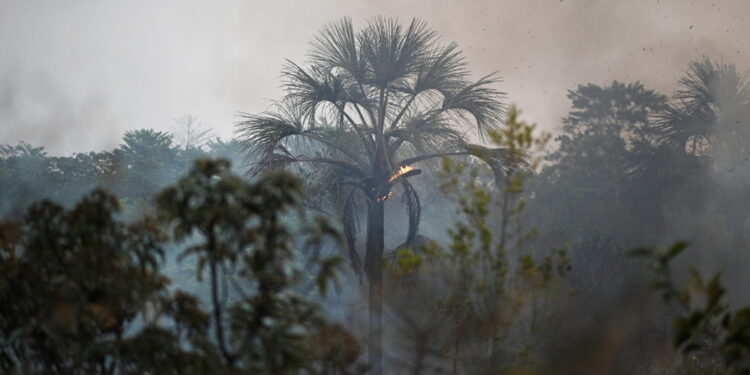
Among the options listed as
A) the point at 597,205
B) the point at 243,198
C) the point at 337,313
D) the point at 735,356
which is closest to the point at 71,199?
the point at 337,313

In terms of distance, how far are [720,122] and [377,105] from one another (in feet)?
25.3

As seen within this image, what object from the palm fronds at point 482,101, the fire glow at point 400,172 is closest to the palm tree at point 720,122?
the palm fronds at point 482,101

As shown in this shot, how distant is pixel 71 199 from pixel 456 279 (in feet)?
40.3

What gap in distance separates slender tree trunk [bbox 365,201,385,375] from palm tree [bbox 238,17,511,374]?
0.03 feet

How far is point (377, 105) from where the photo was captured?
Answer: 20.5 ft

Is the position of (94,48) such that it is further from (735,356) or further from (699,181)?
(735,356)

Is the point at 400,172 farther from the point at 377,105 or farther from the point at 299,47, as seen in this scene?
the point at 299,47

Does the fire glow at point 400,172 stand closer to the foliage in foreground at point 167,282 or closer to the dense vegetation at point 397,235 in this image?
the dense vegetation at point 397,235

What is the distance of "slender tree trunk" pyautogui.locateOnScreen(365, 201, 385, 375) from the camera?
5389 mm

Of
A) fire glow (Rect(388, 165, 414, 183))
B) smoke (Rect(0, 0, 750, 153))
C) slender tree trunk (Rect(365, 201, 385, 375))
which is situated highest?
smoke (Rect(0, 0, 750, 153))

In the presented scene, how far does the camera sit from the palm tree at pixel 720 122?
10.5 meters

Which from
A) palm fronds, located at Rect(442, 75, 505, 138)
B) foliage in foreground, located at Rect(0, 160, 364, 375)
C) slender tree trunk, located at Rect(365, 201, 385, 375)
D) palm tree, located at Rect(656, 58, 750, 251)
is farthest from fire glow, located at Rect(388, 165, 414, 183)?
palm tree, located at Rect(656, 58, 750, 251)

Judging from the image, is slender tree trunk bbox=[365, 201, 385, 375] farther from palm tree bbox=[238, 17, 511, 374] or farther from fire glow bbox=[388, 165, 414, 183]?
fire glow bbox=[388, 165, 414, 183]

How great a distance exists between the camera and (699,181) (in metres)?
12.0
